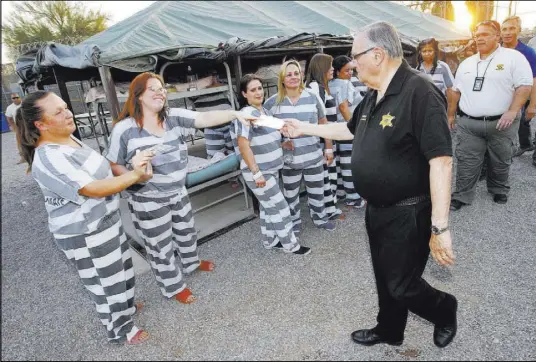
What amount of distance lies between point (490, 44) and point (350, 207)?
265 cm

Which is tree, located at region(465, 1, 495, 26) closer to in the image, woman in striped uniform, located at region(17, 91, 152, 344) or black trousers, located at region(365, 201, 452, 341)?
black trousers, located at region(365, 201, 452, 341)

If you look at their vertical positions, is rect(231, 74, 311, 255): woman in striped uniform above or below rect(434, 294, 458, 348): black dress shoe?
above

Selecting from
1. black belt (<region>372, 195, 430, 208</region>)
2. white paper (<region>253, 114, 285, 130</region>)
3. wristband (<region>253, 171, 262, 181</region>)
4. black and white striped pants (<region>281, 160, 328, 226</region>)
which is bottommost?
black and white striped pants (<region>281, 160, 328, 226</region>)

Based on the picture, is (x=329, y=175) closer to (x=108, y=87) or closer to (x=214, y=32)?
(x=108, y=87)

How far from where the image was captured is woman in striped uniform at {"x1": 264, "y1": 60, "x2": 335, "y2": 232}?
358 cm

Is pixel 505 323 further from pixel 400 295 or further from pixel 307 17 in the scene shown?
pixel 307 17

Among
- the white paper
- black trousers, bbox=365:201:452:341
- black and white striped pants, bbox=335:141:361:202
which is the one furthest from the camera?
black and white striped pants, bbox=335:141:361:202

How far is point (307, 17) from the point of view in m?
8.80

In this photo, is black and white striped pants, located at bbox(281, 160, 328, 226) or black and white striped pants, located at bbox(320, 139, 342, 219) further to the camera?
black and white striped pants, located at bbox(320, 139, 342, 219)

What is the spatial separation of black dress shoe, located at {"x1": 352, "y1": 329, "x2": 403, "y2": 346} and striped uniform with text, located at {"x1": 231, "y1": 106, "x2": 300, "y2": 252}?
4.56ft

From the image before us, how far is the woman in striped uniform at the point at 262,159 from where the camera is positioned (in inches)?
133

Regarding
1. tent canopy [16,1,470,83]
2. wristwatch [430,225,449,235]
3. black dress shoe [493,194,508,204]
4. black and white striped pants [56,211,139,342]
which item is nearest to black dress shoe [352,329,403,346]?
wristwatch [430,225,449,235]

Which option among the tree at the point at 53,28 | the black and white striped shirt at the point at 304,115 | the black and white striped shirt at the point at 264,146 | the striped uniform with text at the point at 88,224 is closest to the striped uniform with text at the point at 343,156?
the black and white striped shirt at the point at 304,115

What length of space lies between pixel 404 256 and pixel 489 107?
3.13m
